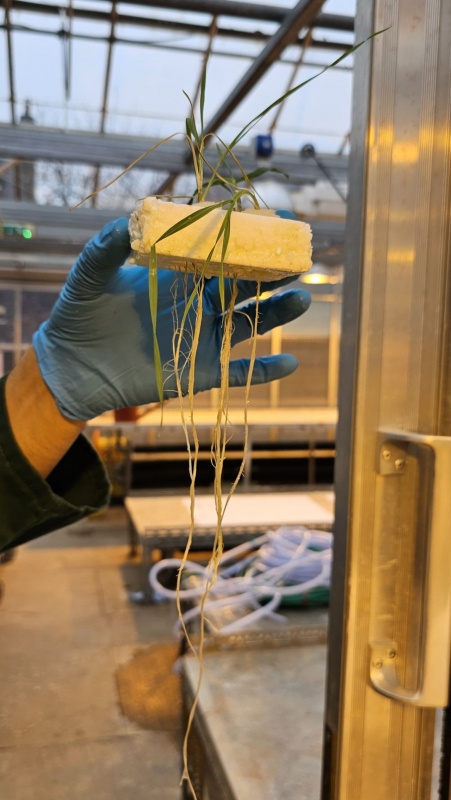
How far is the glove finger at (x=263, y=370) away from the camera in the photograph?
38.4 inches

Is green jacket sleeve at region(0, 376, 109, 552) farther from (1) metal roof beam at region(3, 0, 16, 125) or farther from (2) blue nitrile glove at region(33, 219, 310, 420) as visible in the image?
(1) metal roof beam at region(3, 0, 16, 125)

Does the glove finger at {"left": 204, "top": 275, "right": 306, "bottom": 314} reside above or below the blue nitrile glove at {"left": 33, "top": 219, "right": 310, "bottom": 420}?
above

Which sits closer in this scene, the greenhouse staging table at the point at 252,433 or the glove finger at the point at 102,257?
the glove finger at the point at 102,257

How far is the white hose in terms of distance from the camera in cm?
229

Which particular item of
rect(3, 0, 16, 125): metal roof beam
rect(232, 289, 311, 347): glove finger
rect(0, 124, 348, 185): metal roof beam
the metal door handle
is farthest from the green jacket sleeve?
rect(3, 0, 16, 125): metal roof beam

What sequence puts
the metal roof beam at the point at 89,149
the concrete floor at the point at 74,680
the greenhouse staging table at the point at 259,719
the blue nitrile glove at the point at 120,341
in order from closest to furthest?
1. the blue nitrile glove at the point at 120,341
2. the greenhouse staging table at the point at 259,719
3. the concrete floor at the point at 74,680
4. the metal roof beam at the point at 89,149

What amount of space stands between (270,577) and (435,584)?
81.3 inches

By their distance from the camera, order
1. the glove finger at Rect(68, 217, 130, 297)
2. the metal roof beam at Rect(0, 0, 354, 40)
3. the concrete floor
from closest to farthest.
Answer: the glove finger at Rect(68, 217, 130, 297), the concrete floor, the metal roof beam at Rect(0, 0, 354, 40)

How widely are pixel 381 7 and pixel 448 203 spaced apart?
236mm

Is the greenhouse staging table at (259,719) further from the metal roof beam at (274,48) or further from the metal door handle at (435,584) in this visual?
the metal roof beam at (274,48)

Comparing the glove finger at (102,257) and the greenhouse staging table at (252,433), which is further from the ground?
the glove finger at (102,257)

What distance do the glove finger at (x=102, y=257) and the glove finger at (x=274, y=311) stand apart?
193 mm

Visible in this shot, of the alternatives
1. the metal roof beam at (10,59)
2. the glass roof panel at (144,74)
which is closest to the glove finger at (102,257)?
the glass roof panel at (144,74)

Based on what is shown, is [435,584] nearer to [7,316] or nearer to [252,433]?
[252,433]
